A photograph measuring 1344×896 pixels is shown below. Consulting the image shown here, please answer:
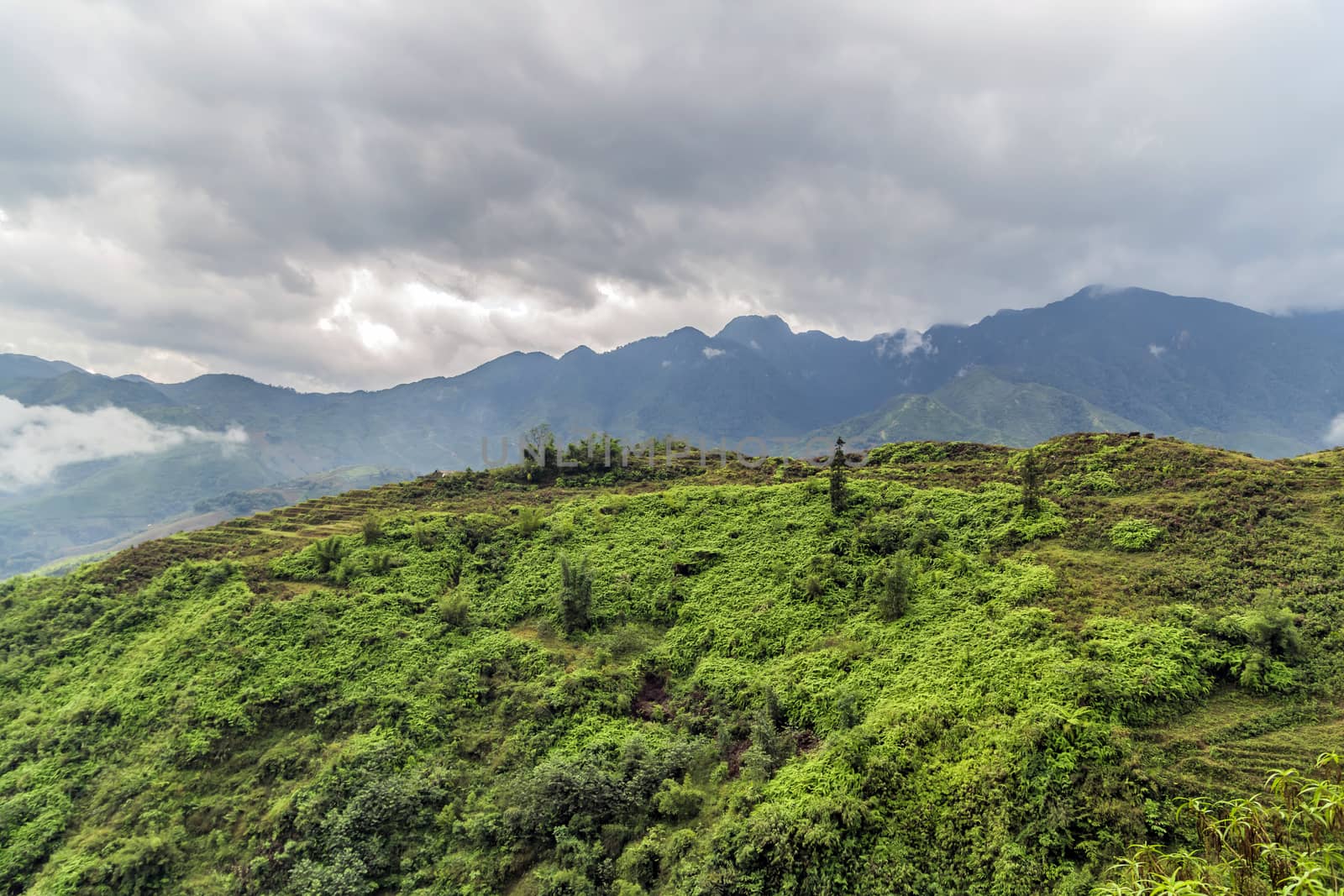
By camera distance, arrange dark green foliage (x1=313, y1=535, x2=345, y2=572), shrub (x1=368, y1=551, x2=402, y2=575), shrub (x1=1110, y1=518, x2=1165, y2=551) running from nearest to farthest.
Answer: shrub (x1=1110, y1=518, x2=1165, y2=551), shrub (x1=368, y1=551, x2=402, y2=575), dark green foliage (x1=313, y1=535, x2=345, y2=572)

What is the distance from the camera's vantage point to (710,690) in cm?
1928

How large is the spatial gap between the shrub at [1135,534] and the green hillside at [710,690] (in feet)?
0.53

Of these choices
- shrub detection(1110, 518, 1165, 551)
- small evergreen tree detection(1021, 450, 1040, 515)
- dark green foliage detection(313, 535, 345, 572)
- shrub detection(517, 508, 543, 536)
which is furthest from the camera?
shrub detection(517, 508, 543, 536)

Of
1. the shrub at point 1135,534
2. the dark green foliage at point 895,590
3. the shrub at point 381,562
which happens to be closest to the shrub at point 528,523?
the shrub at point 381,562

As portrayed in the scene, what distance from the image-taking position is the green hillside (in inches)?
481

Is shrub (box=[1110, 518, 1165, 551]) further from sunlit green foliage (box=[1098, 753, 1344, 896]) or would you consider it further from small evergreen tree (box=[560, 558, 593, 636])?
small evergreen tree (box=[560, 558, 593, 636])

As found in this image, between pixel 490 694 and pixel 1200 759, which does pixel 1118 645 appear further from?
pixel 490 694

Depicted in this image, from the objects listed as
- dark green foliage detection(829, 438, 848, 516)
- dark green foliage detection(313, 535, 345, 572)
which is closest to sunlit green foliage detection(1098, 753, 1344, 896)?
dark green foliage detection(829, 438, 848, 516)

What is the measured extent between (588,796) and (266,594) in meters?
20.4

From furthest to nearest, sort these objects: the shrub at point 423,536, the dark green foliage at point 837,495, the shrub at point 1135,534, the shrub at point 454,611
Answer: the shrub at point 423,536
the dark green foliage at point 837,495
the shrub at point 454,611
the shrub at point 1135,534

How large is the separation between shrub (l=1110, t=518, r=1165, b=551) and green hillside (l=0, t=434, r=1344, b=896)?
16cm

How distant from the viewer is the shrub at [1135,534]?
19408mm

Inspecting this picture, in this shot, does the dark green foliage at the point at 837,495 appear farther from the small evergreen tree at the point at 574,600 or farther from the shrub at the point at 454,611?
the shrub at the point at 454,611

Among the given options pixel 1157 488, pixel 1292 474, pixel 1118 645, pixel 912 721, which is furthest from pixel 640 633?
pixel 1292 474
